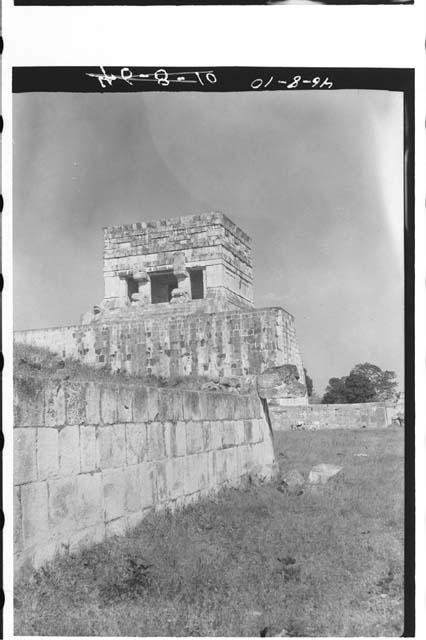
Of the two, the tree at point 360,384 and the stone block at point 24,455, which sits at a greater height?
the tree at point 360,384

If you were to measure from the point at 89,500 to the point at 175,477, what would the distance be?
1.78 meters

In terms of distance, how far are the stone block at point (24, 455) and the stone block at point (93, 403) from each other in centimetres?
76

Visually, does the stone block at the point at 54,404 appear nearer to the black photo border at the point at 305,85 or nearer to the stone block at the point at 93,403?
the stone block at the point at 93,403

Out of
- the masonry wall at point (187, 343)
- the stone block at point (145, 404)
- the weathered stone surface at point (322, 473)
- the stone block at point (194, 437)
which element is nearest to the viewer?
the stone block at point (145, 404)

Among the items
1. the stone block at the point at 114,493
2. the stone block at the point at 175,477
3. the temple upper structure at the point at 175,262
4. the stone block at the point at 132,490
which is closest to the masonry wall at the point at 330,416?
the temple upper structure at the point at 175,262

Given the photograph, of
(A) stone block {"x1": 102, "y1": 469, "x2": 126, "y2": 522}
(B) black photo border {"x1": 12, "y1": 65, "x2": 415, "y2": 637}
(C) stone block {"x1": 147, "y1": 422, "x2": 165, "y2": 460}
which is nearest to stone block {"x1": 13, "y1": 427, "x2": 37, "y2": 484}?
(A) stone block {"x1": 102, "y1": 469, "x2": 126, "y2": 522}

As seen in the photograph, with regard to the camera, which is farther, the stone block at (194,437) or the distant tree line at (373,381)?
the stone block at (194,437)

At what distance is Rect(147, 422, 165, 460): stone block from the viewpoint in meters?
6.80

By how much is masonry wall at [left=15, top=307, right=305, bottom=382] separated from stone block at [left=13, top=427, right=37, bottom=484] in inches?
456

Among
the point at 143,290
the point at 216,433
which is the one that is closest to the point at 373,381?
the point at 216,433

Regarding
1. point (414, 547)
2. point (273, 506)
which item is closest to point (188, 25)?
point (414, 547)

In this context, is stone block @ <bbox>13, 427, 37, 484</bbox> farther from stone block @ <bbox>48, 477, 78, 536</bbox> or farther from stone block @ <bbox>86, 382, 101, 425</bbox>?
stone block @ <bbox>86, 382, 101, 425</bbox>

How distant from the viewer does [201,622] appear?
15.4 feet

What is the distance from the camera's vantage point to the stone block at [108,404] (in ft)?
19.6
